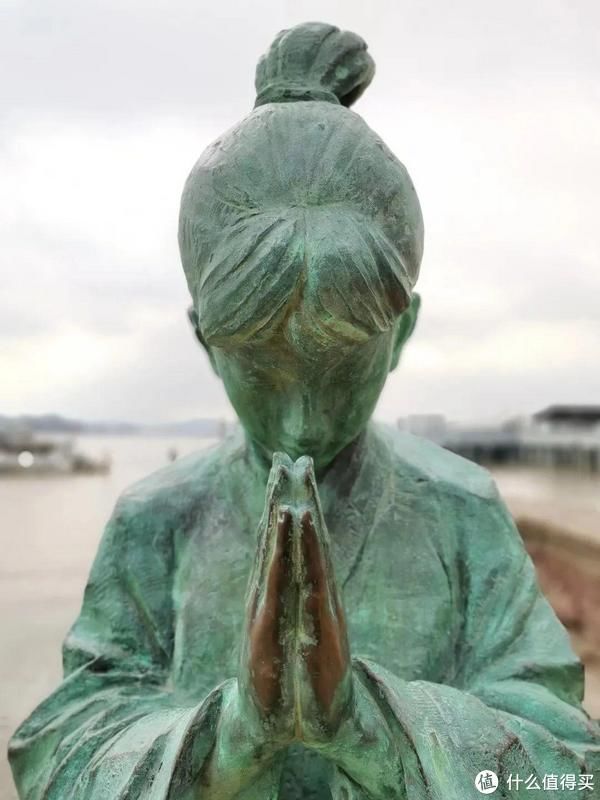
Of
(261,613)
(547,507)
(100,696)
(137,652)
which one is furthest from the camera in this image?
(547,507)

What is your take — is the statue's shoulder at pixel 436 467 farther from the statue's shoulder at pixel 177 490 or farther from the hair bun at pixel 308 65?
the hair bun at pixel 308 65

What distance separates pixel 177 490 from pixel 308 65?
784 mm

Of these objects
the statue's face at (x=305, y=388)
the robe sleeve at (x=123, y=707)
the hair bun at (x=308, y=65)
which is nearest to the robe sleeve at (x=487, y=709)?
the robe sleeve at (x=123, y=707)

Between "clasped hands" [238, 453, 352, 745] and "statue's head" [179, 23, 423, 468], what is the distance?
0.71ft

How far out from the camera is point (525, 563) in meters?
1.38

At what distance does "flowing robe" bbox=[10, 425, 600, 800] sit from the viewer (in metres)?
0.98

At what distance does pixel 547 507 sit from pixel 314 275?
161 inches

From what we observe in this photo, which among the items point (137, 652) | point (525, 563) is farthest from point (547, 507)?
point (137, 652)

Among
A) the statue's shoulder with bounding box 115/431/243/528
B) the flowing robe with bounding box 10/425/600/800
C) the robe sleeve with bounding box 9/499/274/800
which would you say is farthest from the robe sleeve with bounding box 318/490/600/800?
the statue's shoulder with bounding box 115/431/243/528

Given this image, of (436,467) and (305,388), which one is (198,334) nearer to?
(305,388)

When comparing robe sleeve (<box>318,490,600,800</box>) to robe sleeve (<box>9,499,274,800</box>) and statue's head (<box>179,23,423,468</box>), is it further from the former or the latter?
statue's head (<box>179,23,423,468</box>)

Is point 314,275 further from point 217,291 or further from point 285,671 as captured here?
point 285,671

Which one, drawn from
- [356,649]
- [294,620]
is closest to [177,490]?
[356,649]

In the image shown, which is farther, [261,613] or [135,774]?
[135,774]
